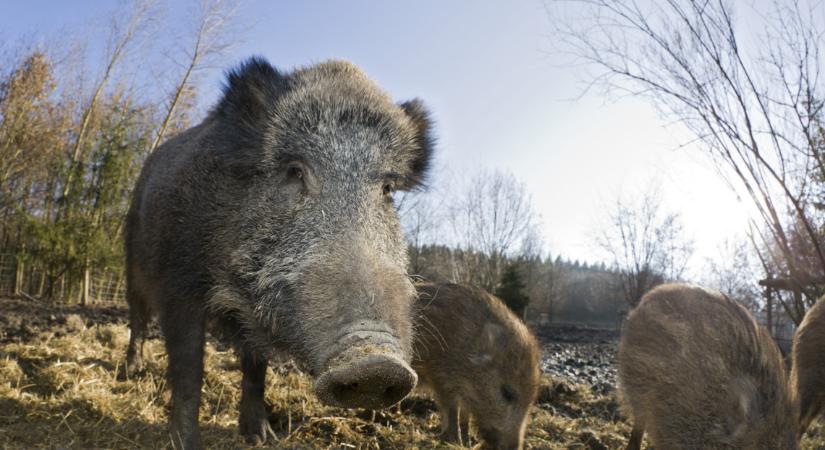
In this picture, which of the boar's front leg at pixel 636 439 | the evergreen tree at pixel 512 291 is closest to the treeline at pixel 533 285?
the evergreen tree at pixel 512 291

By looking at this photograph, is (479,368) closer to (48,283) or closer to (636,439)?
(636,439)

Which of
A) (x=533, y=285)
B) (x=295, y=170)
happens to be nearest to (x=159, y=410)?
(x=295, y=170)

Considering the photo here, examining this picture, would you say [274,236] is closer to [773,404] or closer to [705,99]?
[773,404]

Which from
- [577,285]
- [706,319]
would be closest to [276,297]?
[706,319]

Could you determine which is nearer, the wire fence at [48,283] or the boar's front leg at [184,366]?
the boar's front leg at [184,366]

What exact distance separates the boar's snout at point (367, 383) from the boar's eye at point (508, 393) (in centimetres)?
277

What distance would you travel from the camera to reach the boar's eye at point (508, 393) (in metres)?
4.54

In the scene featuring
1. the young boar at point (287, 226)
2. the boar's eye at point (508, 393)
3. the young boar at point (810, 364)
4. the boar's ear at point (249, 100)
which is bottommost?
the boar's eye at point (508, 393)

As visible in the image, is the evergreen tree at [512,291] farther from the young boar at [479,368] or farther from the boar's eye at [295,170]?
the boar's eye at [295,170]

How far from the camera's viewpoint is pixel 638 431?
4.40 meters

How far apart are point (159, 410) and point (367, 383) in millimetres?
2956

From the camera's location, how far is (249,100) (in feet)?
10.2

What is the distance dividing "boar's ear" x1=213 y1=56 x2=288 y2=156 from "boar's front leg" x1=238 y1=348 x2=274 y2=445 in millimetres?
1542

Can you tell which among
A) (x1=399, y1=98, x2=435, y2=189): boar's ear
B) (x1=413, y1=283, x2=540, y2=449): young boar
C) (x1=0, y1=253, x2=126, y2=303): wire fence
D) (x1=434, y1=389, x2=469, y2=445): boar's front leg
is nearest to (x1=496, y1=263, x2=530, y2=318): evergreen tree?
(x1=0, y1=253, x2=126, y2=303): wire fence
